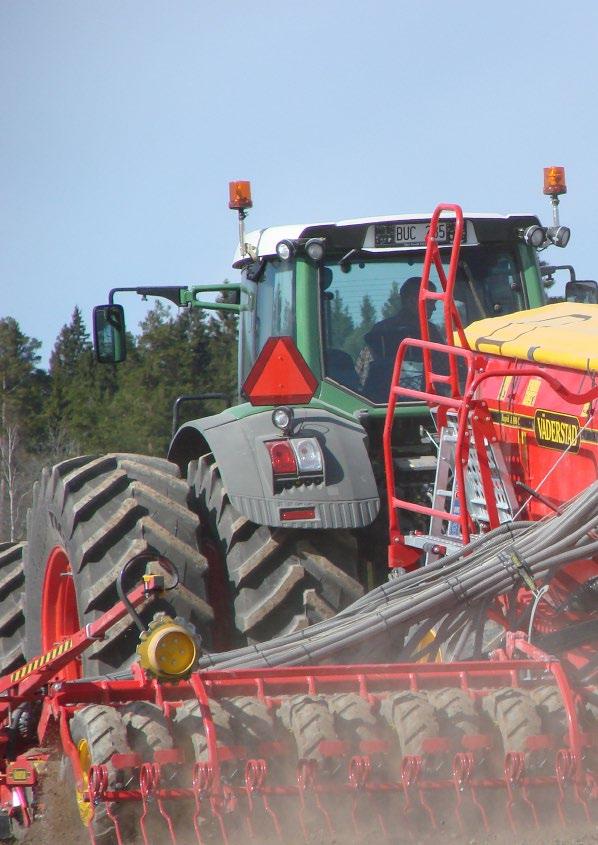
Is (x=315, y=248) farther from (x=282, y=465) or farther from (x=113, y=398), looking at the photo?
(x=113, y=398)

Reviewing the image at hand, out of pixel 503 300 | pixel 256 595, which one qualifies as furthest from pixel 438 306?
pixel 256 595

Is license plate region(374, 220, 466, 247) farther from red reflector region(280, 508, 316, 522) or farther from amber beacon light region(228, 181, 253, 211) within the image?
red reflector region(280, 508, 316, 522)

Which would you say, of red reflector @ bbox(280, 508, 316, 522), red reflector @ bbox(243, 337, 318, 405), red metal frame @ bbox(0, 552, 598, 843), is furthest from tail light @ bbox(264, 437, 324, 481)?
red metal frame @ bbox(0, 552, 598, 843)

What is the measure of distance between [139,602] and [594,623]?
1403 millimetres

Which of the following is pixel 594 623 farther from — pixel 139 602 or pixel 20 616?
pixel 20 616

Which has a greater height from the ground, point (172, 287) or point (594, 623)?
point (172, 287)

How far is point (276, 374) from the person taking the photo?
4586 mm

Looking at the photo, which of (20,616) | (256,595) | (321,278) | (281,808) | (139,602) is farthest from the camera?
(20,616)

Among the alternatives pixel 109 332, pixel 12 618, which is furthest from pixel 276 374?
pixel 12 618

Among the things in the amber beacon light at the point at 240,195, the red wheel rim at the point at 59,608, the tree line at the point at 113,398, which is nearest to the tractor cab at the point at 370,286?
the amber beacon light at the point at 240,195

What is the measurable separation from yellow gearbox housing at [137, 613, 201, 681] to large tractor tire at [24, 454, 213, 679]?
40.0 inches

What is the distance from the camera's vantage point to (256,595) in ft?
15.5

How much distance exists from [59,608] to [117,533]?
1.06 meters

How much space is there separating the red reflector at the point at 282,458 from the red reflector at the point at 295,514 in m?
0.14
